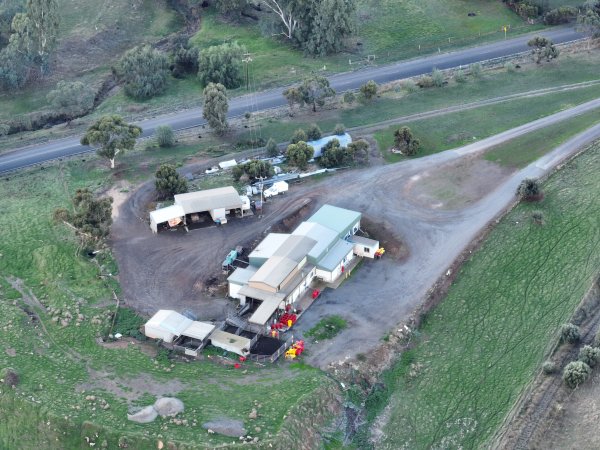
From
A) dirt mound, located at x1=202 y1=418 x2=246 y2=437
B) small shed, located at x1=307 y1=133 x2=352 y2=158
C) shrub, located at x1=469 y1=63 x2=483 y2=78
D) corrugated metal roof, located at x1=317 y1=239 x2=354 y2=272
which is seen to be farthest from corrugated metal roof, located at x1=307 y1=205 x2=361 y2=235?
shrub, located at x1=469 y1=63 x2=483 y2=78

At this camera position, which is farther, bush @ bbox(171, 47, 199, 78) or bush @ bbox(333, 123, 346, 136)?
bush @ bbox(171, 47, 199, 78)

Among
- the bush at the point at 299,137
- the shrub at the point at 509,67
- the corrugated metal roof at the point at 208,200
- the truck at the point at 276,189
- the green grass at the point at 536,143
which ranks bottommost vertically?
the truck at the point at 276,189

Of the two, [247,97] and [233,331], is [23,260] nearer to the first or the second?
[233,331]

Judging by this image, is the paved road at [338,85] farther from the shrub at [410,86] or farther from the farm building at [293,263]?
the farm building at [293,263]

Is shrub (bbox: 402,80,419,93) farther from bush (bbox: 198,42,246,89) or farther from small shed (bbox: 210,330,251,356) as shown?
small shed (bbox: 210,330,251,356)

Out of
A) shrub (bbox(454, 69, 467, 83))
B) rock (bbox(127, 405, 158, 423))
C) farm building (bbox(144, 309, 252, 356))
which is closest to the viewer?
rock (bbox(127, 405, 158, 423))

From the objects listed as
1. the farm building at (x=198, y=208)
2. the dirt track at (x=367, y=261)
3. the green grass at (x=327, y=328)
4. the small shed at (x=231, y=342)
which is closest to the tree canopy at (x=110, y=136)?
the dirt track at (x=367, y=261)
